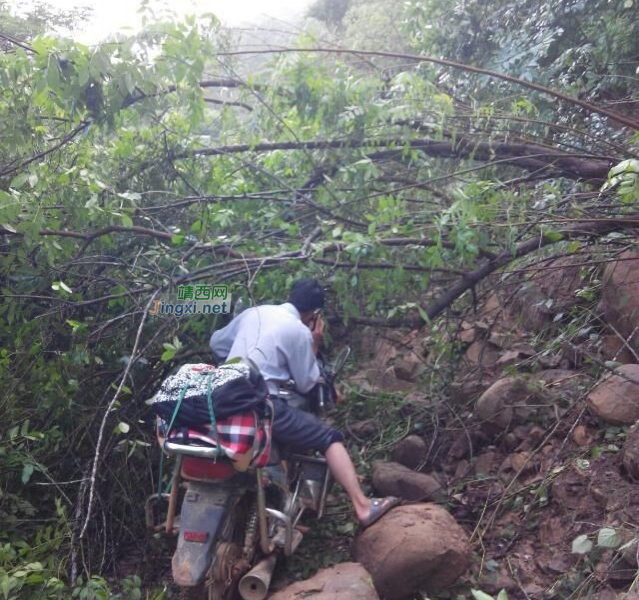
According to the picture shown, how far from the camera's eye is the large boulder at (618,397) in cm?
421

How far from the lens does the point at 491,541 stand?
420cm

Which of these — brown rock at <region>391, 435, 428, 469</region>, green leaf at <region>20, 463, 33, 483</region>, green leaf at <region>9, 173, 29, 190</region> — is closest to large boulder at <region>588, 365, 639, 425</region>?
brown rock at <region>391, 435, 428, 469</region>

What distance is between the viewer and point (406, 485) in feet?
15.1

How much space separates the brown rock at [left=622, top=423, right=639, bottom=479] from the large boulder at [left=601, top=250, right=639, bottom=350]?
0.90 meters

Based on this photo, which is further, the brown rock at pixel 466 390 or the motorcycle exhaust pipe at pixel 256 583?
the brown rock at pixel 466 390

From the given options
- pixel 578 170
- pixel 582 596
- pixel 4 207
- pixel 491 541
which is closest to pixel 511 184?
pixel 578 170

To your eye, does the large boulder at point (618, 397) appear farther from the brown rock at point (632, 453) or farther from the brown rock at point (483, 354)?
the brown rock at point (483, 354)

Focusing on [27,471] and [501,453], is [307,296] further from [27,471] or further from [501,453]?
[27,471]

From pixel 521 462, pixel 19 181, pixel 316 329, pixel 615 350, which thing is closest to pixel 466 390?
pixel 521 462

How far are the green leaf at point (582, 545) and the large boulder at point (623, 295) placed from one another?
1510 millimetres

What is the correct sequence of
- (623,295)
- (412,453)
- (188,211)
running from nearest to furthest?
(623,295) → (412,453) → (188,211)

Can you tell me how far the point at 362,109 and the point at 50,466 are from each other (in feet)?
9.43

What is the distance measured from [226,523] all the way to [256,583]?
348mm
